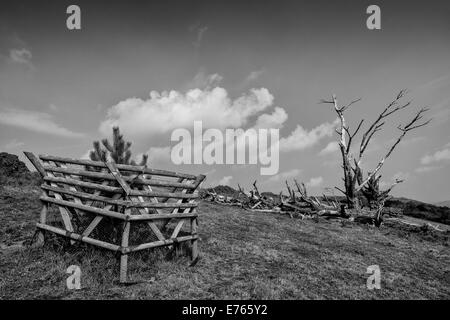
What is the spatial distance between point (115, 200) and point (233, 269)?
3099mm

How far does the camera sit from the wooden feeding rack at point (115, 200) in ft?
18.1

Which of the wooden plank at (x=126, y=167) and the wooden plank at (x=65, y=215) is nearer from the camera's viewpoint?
the wooden plank at (x=126, y=167)

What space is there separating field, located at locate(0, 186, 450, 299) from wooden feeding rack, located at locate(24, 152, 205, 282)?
432mm

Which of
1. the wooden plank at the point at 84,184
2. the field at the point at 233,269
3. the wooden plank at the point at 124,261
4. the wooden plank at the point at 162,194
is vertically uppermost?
the wooden plank at the point at 84,184

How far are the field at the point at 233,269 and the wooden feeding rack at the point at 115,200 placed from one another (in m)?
0.43

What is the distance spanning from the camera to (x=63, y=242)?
670cm

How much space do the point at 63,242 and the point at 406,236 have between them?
46.9 feet

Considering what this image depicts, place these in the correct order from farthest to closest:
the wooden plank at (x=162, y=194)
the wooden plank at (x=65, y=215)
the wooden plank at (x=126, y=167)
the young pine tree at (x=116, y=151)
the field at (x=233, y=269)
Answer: the young pine tree at (x=116, y=151)
the wooden plank at (x=65, y=215)
the wooden plank at (x=126, y=167)
the wooden plank at (x=162, y=194)
the field at (x=233, y=269)

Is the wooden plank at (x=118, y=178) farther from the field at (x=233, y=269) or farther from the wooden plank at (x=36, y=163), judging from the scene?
the wooden plank at (x=36, y=163)

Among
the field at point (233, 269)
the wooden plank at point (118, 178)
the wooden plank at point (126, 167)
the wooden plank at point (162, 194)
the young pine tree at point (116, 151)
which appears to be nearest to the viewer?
the field at point (233, 269)

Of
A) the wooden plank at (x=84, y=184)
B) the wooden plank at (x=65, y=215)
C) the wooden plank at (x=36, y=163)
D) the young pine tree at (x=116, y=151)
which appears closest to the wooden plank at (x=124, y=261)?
the wooden plank at (x=84, y=184)

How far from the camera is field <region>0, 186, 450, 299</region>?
17.2ft

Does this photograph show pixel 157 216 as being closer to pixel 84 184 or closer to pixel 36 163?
pixel 84 184
